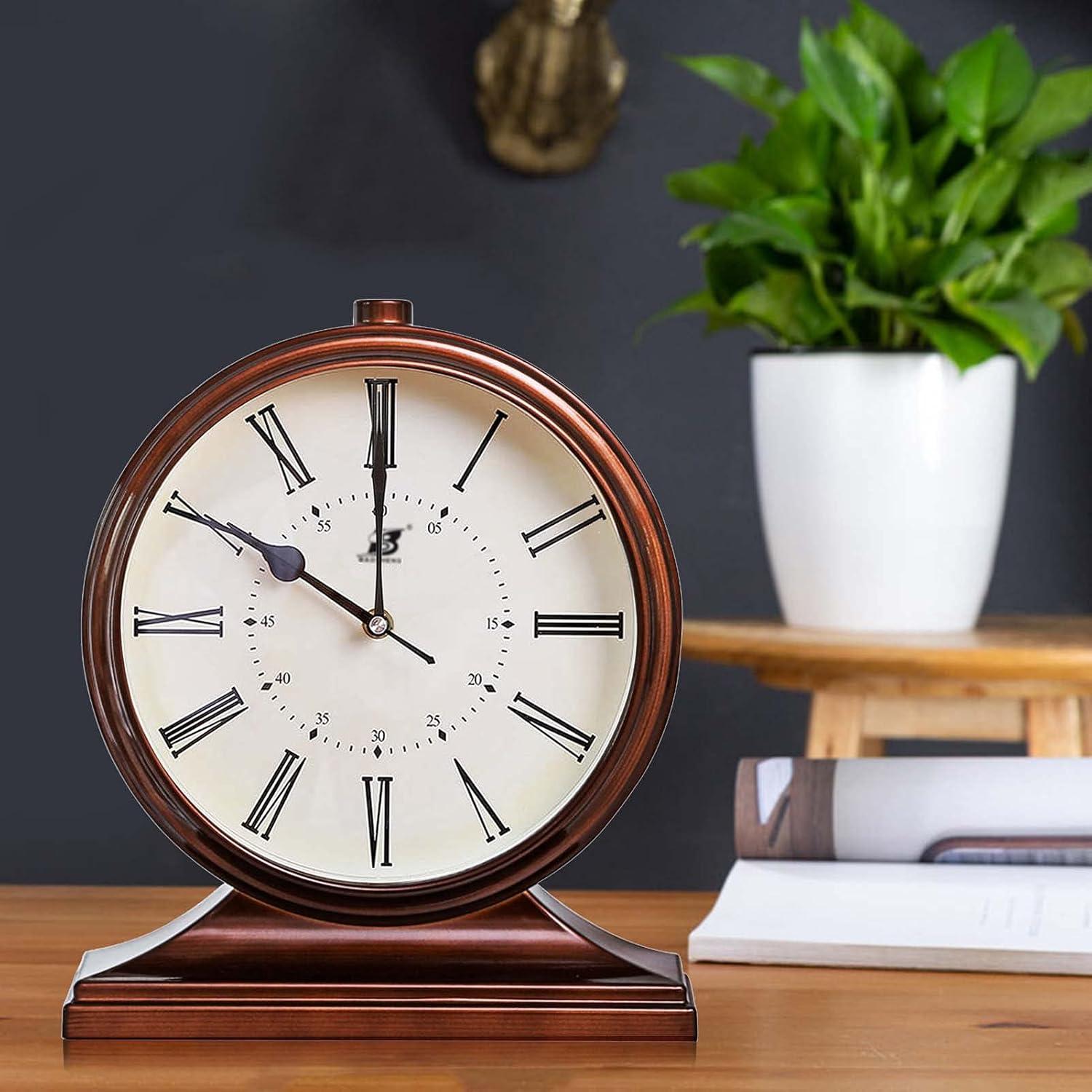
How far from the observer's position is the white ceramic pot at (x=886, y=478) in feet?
4.19

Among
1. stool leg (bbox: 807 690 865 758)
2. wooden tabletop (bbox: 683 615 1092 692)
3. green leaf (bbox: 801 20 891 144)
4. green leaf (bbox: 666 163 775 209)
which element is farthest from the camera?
stool leg (bbox: 807 690 865 758)

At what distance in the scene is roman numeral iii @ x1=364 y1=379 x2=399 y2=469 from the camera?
2.05 ft

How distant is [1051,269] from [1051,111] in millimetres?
140

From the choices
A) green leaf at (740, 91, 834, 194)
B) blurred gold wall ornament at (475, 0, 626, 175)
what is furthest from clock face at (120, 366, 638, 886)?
blurred gold wall ornament at (475, 0, 626, 175)

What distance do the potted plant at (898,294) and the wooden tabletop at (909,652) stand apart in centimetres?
7

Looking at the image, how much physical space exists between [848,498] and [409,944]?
802mm

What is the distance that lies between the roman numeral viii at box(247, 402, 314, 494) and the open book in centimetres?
32

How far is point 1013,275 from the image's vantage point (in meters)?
1.31

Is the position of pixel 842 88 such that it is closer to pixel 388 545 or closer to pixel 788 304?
pixel 788 304

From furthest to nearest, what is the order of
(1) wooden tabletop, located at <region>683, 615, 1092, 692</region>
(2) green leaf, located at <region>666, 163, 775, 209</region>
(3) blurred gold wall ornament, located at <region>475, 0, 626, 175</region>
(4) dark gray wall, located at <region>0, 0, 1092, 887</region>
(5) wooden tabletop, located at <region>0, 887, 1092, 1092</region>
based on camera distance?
(4) dark gray wall, located at <region>0, 0, 1092, 887</region>, (3) blurred gold wall ornament, located at <region>475, 0, 626, 175</region>, (2) green leaf, located at <region>666, 163, 775, 209</region>, (1) wooden tabletop, located at <region>683, 615, 1092, 692</region>, (5) wooden tabletop, located at <region>0, 887, 1092, 1092</region>

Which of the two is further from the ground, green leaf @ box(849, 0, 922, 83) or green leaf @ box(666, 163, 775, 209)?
green leaf @ box(849, 0, 922, 83)

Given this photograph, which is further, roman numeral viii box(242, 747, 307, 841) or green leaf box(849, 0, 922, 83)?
green leaf box(849, 0, 922, 83)

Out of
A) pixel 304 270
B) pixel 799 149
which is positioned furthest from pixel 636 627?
pixel 304 270

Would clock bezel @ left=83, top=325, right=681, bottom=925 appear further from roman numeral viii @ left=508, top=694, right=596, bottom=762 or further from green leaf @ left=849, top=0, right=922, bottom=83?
green leaf @ left=849, top=0, right=922, bottom=83
